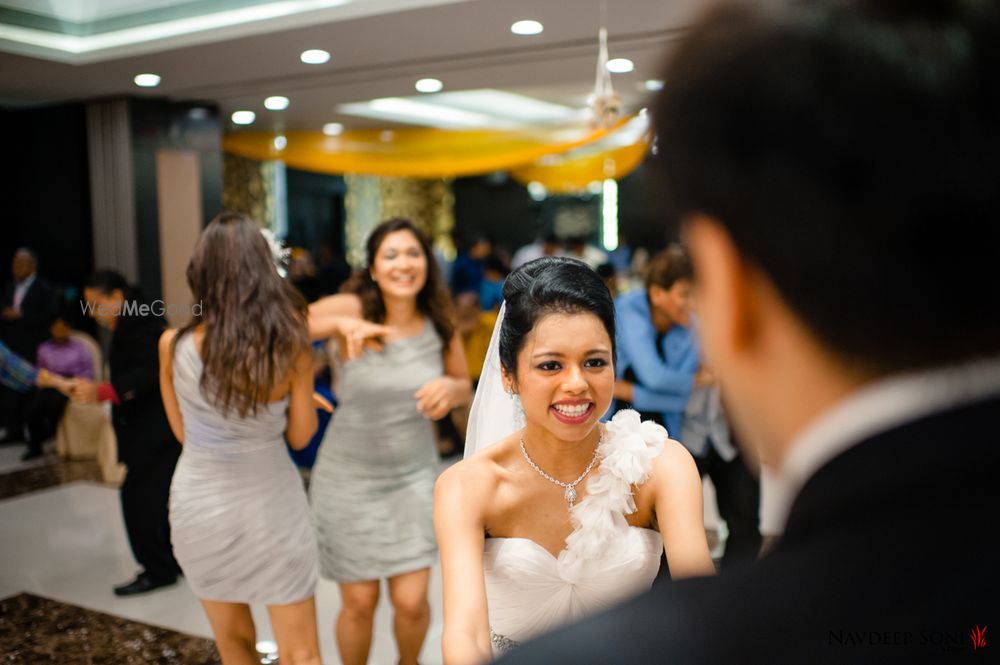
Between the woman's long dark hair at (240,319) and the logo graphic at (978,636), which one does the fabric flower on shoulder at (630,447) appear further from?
the logo graphic at (978,636)

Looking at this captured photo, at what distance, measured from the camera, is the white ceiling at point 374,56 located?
4414 mm

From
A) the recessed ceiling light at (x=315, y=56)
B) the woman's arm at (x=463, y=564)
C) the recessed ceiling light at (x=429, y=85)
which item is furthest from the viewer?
the recessed ceiling light at (x=429, y=85)

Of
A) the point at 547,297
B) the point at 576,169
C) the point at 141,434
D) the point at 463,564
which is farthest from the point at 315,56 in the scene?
the point at 576,169

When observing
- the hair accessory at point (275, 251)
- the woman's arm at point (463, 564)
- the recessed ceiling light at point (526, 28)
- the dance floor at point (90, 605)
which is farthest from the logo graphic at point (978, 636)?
the recessed ceiling light at point (526, 28)

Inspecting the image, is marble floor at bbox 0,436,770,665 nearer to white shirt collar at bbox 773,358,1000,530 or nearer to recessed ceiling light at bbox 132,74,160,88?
white shirt collar at bbox 773,358,1000,530

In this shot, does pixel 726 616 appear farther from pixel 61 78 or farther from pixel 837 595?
pixel 61 78

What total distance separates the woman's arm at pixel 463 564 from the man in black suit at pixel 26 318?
244 inches

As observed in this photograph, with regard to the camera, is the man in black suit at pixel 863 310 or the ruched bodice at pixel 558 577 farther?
the ruched bodice at pixel 558 577

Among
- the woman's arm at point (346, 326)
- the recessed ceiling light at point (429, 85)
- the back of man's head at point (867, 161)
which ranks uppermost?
the recessed ceiling light at point (429, 85)

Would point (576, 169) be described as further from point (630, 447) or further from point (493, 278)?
point (630, 447)

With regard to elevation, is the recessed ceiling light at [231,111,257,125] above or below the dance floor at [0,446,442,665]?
above

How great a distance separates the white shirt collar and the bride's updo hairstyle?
1.39 metres

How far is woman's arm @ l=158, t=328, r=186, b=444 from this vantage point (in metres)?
2.69

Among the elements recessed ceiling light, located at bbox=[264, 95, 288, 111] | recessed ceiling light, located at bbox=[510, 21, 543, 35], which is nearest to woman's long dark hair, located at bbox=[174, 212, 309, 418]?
recessed ceiling light, located at bbox=[510, 21, 543, 35]
